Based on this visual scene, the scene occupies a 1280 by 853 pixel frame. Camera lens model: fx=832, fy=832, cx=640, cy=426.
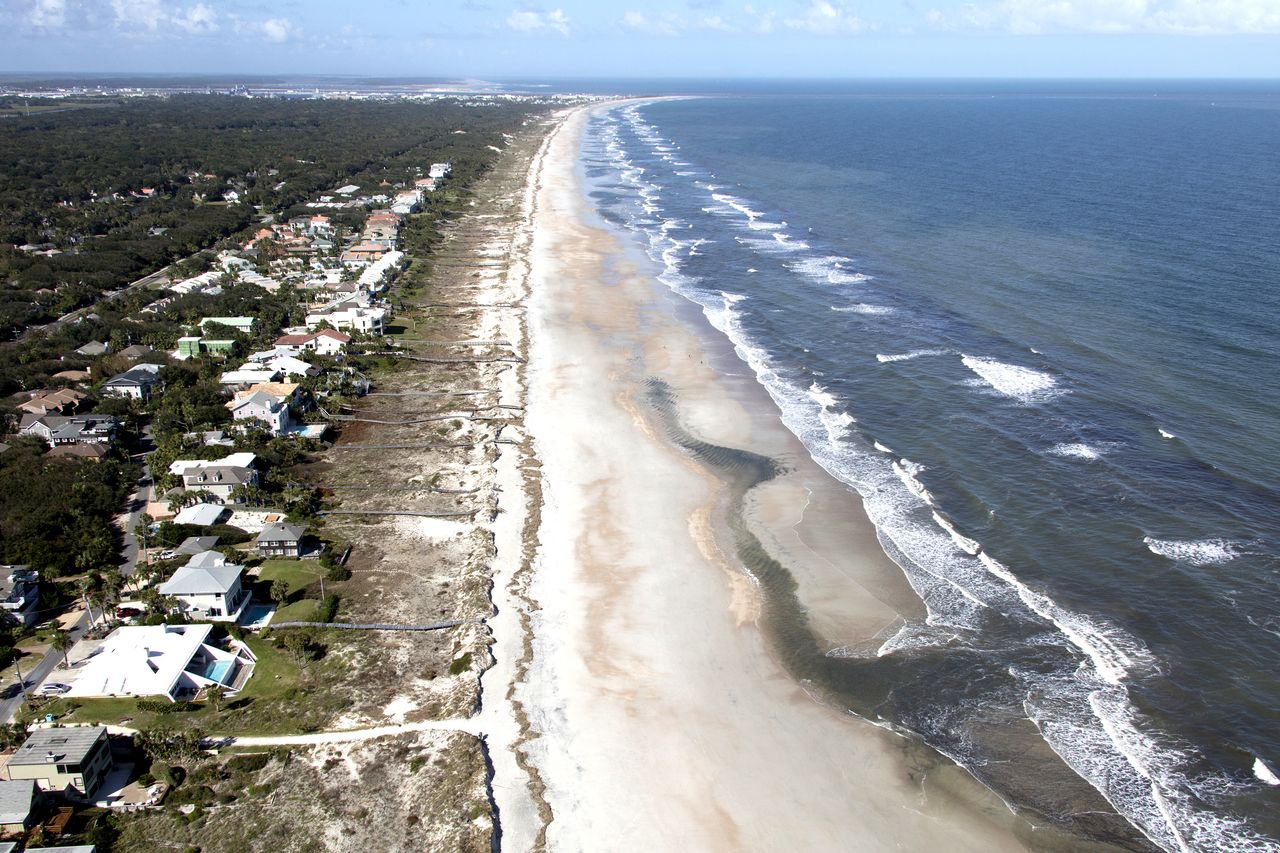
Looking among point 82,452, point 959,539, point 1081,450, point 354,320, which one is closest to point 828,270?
point 1081,450

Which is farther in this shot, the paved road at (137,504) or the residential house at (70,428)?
the residential house at (70,428)

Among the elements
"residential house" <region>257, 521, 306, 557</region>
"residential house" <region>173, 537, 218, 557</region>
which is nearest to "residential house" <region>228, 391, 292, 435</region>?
"residential house" <region>173, 537, 218, 557</region>

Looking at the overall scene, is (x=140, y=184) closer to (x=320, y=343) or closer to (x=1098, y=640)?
(x=320, y=343)

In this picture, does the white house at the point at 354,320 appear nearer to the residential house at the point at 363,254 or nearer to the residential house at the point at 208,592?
the residential house at the point at 363,254

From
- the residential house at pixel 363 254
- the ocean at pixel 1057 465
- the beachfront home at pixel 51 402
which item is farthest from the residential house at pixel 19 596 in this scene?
the residential house at pixel 363 254

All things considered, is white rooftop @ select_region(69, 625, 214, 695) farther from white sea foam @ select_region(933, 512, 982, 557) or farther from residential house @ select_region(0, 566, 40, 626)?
white sea foam @ select_region(933, 512, 982, 557)

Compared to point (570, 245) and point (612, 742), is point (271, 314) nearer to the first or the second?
point (570, 245)
